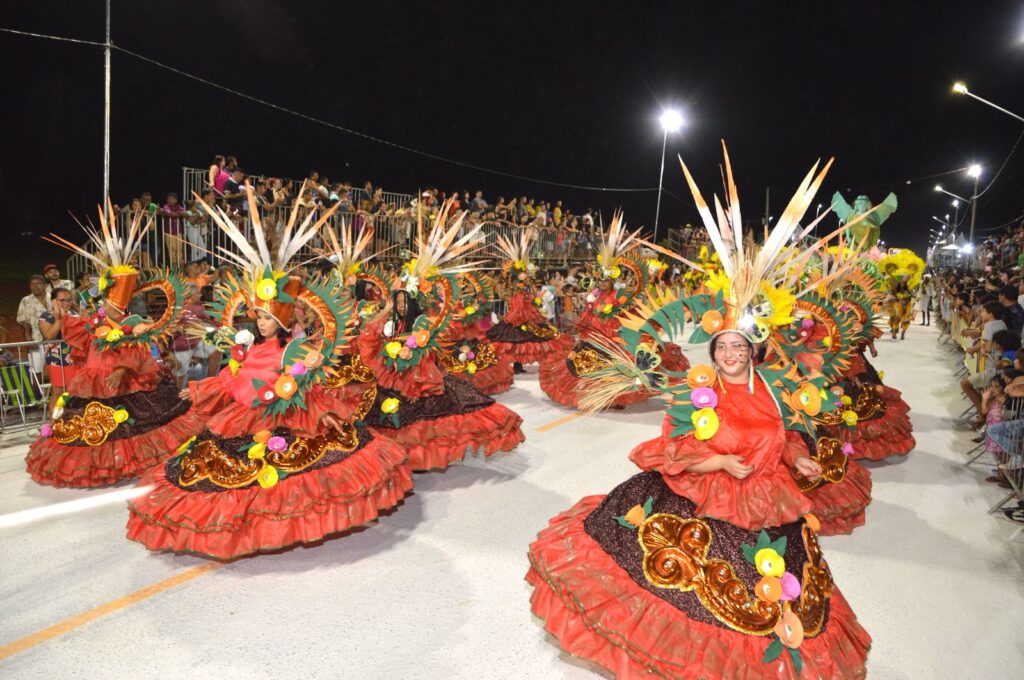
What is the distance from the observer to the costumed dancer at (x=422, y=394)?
6.26 m

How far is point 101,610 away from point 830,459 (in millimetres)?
5378

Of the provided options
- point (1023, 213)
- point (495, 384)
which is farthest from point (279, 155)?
A: point (1023, 213)

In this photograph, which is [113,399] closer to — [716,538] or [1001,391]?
[716,538]

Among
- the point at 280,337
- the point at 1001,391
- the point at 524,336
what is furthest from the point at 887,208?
the point at 280,337

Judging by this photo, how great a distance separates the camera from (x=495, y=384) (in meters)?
9.92

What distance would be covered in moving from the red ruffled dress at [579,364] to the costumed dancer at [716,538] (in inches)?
216

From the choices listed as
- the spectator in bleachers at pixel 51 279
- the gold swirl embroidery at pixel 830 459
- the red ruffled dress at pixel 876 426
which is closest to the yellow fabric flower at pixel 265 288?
the gold swirl embroidery at pixel 830 459

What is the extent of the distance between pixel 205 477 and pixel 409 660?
1927mm

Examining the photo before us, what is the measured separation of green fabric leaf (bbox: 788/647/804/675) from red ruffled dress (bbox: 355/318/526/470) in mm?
3766

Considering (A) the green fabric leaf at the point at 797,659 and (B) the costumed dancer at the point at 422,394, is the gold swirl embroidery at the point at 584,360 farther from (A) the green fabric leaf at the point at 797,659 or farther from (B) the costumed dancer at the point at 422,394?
(A) the green fabric leaf at the point at 797,659

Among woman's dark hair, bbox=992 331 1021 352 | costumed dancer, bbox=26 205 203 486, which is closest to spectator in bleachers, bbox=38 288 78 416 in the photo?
costumed dancer, bbox=26 205 203 486

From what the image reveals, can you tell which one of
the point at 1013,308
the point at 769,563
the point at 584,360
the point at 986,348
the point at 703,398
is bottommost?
the point at 584,360

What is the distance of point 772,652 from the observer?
9.61 feet

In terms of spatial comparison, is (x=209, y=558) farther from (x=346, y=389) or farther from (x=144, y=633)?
(x=346, y=389)
